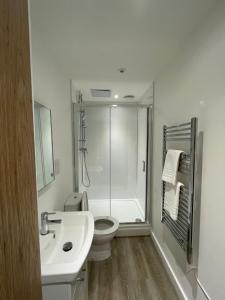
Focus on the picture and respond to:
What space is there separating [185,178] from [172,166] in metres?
0.16

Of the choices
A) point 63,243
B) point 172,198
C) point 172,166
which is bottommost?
point 63,243

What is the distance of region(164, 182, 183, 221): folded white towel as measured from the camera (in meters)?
1.58

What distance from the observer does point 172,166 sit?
5.49ft

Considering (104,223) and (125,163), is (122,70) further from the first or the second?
(104,223)

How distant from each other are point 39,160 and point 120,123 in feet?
7.52

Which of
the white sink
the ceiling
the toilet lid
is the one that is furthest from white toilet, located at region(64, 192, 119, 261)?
the ceiling

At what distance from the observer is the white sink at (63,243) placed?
3.09 feet

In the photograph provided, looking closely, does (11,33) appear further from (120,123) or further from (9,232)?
(120,123)

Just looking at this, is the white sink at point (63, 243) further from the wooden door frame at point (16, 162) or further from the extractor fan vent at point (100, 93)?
the extractor fan vent at point (100, 93)

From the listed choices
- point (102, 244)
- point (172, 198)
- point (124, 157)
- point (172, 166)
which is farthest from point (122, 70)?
point (102, 244)

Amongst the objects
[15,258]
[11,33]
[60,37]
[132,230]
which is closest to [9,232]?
[15,258]

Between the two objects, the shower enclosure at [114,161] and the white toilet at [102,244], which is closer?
the white toilet at [102,244]

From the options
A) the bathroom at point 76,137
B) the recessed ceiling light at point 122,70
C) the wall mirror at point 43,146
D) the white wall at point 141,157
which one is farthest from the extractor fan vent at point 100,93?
the wall mirror at point 43,146

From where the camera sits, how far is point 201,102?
138 centimetres
